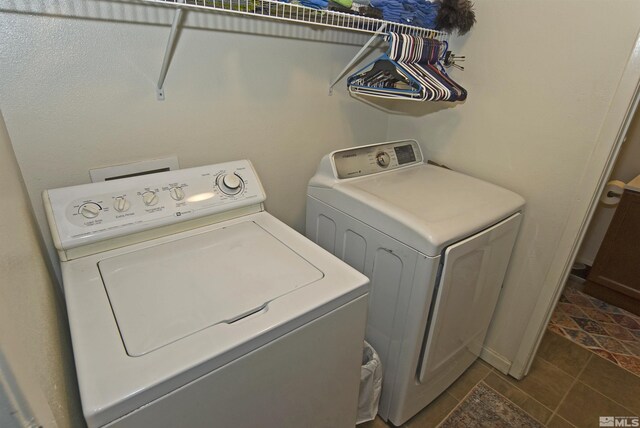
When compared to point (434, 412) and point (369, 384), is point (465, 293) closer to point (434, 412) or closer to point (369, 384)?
point (369, 384)

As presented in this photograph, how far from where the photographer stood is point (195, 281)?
90cm

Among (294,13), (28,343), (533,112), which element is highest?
(294,13)

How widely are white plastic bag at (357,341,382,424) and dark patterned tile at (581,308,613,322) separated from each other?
5.73ft

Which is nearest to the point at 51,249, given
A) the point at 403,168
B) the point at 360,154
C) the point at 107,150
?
the point at 107,150

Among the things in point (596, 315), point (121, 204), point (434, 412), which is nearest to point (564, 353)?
point (596, 315)

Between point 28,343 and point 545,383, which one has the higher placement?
point 28,343

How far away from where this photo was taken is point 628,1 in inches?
45.1

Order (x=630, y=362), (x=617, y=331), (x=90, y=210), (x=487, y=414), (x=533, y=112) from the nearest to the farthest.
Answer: (x=90, y=210), (x=533, y=112), (x=487, y=414), (x=630, y=362), (x=617, y=331)

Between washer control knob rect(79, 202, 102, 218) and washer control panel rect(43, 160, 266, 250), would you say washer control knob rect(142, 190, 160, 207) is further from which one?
washer control knob rect(79, 202, 102, 218)

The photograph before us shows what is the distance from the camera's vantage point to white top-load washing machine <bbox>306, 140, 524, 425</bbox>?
115cm

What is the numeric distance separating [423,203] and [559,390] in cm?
Result: 130

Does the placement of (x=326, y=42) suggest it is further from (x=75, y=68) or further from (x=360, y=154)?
(x=75, y=68)

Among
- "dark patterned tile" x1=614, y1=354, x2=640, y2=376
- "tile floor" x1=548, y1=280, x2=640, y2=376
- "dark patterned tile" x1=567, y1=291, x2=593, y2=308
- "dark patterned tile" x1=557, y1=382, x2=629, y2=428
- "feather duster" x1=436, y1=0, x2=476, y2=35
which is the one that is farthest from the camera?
"dark patterned tile" x1=567, y1=291, x2=593, y2=308

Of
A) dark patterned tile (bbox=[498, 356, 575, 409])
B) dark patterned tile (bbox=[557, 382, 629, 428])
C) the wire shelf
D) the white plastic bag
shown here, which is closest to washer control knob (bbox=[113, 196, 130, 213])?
the wire shelf
